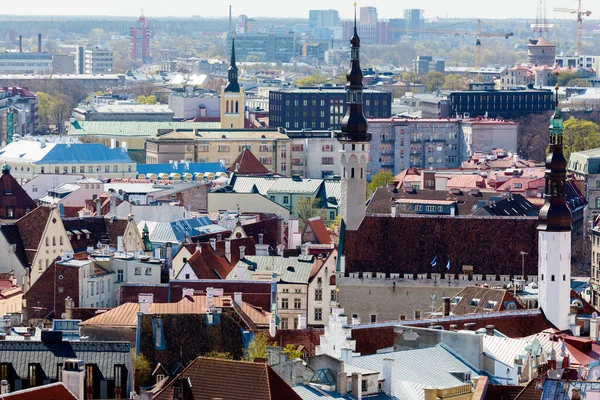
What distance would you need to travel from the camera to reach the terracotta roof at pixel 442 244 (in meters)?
93.6

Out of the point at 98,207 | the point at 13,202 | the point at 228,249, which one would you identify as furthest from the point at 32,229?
the point at 98,207

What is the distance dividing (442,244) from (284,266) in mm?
7280

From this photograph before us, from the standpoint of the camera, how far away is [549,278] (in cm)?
8406

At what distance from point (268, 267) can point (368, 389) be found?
32.2m

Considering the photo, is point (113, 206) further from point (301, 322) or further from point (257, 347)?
point (257, 347)

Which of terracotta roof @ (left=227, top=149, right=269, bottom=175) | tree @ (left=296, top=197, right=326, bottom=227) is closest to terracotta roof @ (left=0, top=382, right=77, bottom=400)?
tree @ (left=296, top=197, right=326, bottom=227)

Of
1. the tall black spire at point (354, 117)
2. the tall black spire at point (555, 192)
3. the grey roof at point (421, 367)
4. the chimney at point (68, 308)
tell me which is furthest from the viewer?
the tall black spire at point (354, 117)

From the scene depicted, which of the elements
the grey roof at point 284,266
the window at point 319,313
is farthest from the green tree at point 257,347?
the grey roof at point 284,266

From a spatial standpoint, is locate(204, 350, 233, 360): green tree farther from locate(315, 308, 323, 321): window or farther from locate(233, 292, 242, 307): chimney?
locate(315, 308, 323, 321): window

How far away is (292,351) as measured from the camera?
71188 mm

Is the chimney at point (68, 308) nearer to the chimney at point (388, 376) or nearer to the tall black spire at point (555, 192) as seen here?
the tall black spire at point (555, 192)

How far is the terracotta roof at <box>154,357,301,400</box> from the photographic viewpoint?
53.6 meters

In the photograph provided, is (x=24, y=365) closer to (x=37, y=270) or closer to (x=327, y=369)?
(x=327, y=369)

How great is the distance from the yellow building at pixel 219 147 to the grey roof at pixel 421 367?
365ft
